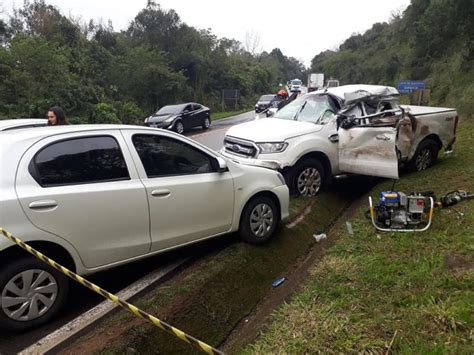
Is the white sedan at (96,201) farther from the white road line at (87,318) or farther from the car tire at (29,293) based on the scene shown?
the white road line at (87,318)

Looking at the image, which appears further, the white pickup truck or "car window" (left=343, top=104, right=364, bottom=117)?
"car window" (left=343, top=104, right=364, bottom=117)

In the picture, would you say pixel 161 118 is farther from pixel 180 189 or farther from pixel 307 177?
pixel 180 189

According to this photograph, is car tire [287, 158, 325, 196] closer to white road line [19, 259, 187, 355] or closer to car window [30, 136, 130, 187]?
white road line [19, 259, 187, 355]

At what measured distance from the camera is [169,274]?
4.45m

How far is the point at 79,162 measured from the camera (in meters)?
3.61

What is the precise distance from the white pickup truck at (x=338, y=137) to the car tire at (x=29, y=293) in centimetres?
316

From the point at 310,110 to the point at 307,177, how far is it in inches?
58.4

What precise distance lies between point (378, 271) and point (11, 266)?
10.8 feet

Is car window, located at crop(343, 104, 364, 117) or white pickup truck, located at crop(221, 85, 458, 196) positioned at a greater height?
car window, located at crop(343, 104, 364, 117)

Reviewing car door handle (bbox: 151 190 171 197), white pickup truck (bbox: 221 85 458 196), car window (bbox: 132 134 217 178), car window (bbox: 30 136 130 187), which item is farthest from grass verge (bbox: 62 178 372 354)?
white pickup truck (bbox: 221 85 458 196)

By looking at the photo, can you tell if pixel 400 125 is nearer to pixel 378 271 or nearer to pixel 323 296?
pixel 378 271

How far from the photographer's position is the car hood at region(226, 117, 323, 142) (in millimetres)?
6568

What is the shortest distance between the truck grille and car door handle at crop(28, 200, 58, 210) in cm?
374

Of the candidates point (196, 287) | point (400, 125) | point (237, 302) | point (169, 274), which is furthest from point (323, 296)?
point (400, 125)
